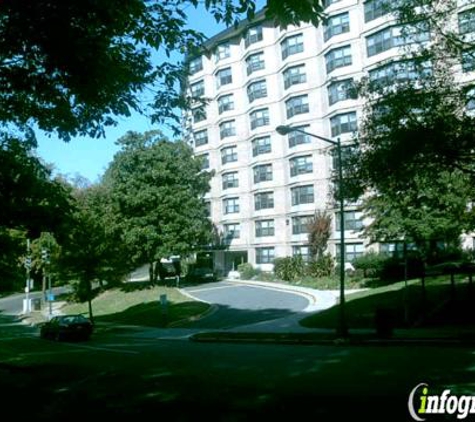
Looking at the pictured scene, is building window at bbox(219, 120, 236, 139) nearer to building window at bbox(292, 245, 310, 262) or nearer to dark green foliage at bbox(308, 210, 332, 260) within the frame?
building window at bbox(292, 245, 310, 262)

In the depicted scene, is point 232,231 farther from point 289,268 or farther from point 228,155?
point 289,268

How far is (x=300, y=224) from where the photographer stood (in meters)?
53.8

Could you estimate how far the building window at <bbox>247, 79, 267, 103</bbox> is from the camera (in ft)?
193

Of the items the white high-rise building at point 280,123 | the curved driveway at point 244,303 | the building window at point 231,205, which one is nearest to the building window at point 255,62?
the white high-rise building at point 280,123

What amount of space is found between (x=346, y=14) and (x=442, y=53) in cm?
3596

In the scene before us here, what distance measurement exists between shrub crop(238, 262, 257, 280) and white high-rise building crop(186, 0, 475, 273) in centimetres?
219

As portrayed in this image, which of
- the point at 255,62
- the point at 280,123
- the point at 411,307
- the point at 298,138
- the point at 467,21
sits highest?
the point at 255,62

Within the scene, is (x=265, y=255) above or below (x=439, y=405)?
above

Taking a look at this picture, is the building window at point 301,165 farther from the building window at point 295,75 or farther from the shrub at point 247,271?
the shrub at point 247,271

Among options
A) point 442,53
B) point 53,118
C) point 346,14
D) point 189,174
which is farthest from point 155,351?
point 346,14

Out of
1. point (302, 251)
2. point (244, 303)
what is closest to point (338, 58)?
point (302, 251)

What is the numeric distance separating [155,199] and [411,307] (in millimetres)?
30010

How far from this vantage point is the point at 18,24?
6629 mm

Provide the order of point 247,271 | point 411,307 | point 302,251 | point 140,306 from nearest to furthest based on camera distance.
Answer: point 411,307, point 140,306, point 302,251, point 247,271
